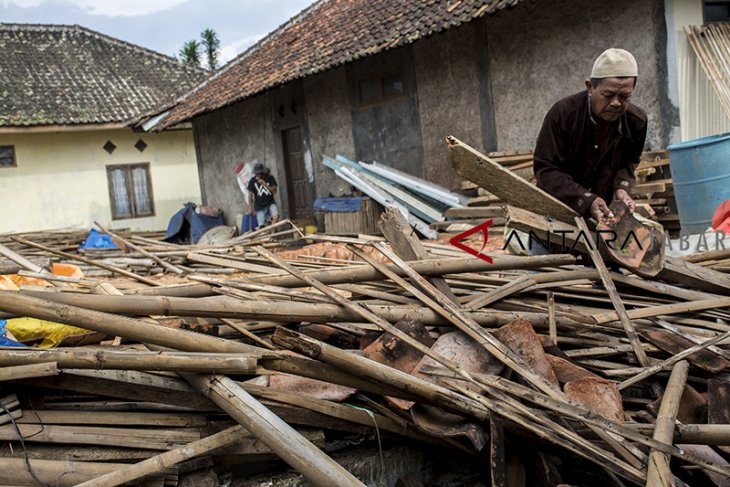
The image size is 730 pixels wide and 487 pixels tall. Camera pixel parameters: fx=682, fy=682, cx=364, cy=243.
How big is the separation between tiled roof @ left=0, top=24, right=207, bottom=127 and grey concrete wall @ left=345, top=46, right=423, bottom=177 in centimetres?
749

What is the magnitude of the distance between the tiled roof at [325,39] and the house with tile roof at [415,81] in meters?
0.04

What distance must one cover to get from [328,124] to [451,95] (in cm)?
351

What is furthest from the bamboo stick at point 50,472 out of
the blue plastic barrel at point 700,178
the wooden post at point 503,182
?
the blue plastic barrel at point 700,178

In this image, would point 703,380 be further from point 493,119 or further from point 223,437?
point 493,119

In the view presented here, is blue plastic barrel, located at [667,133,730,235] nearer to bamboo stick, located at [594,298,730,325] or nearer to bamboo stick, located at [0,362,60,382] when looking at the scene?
bamboo stick, located at [594,298,730,325]

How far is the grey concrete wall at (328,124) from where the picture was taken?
13438 millimetres

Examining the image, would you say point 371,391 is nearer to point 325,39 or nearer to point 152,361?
point 152,361

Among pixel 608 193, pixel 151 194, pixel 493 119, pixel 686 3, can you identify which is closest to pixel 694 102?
pixel 686 3

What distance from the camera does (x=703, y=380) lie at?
3.03 metres

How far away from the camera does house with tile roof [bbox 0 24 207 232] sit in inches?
745

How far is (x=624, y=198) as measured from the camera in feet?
12.7

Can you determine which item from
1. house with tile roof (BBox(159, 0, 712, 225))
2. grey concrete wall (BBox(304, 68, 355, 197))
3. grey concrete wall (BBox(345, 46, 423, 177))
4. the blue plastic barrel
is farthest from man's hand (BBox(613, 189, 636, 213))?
grey concrete wall (BBox(304, 68, 355, 197))

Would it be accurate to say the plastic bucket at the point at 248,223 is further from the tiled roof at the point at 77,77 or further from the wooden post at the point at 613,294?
the wooden post at the point at 613,294

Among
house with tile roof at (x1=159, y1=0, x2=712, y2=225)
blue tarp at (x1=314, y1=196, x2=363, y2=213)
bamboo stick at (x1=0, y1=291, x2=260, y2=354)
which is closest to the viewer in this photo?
bamboo stick at (x1=0, y1=291, x2=260, y2=354)
